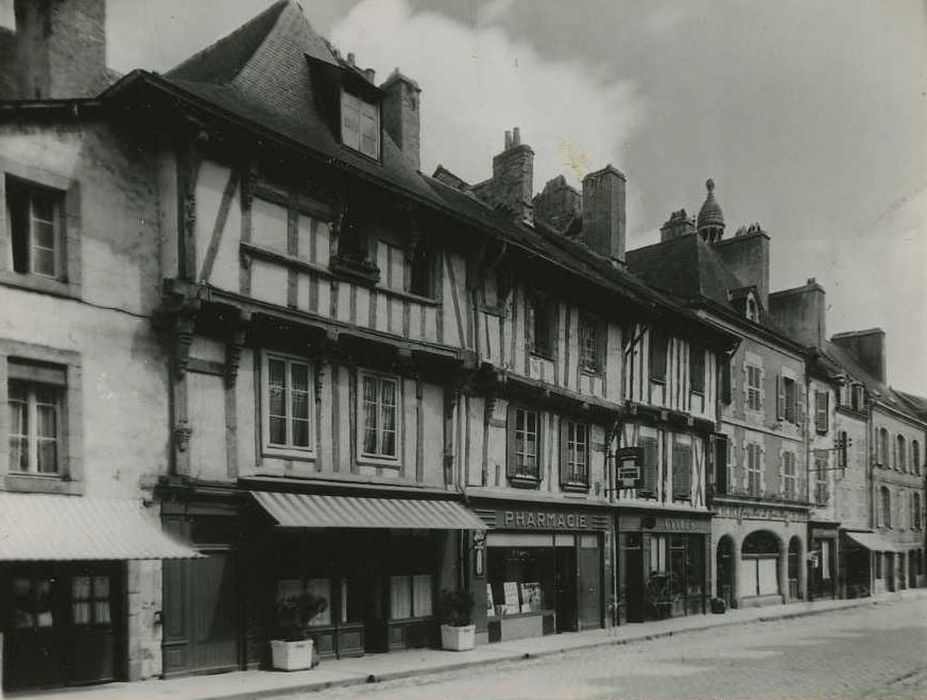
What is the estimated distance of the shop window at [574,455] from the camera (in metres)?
17.3

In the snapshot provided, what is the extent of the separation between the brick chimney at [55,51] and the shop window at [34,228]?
1.51 m

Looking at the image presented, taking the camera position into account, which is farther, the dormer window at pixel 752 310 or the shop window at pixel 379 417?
the dormer window at pixel 752 310

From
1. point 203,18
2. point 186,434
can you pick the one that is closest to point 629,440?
point 186,434

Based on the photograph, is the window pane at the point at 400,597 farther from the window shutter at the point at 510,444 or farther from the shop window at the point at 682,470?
the shop window at the point at 682,470

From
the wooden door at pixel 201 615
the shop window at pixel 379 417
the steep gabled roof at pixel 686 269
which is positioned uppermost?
the steep gabled roof at pixel 686 269

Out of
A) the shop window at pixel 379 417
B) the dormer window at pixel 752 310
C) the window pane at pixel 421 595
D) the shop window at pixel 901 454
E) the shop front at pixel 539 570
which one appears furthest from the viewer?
the shop window at pixel 901 454

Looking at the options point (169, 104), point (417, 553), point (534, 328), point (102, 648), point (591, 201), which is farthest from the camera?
point (591, 201)

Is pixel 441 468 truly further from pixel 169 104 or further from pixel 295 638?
pixel 169 104

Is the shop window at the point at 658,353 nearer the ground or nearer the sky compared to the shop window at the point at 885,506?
nearer the sky

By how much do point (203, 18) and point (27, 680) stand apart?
25.6 feet

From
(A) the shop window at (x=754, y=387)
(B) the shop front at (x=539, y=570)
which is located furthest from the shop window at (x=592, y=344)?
(A) the shop window at (x=754, y=387)

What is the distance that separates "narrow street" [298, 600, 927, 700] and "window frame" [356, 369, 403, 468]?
10.5ft

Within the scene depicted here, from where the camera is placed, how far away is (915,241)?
11500mm

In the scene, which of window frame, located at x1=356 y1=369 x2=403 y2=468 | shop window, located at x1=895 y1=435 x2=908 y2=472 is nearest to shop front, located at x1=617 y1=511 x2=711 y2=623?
window frame, located at x1=356 y1=369 x2=403 y2=468
